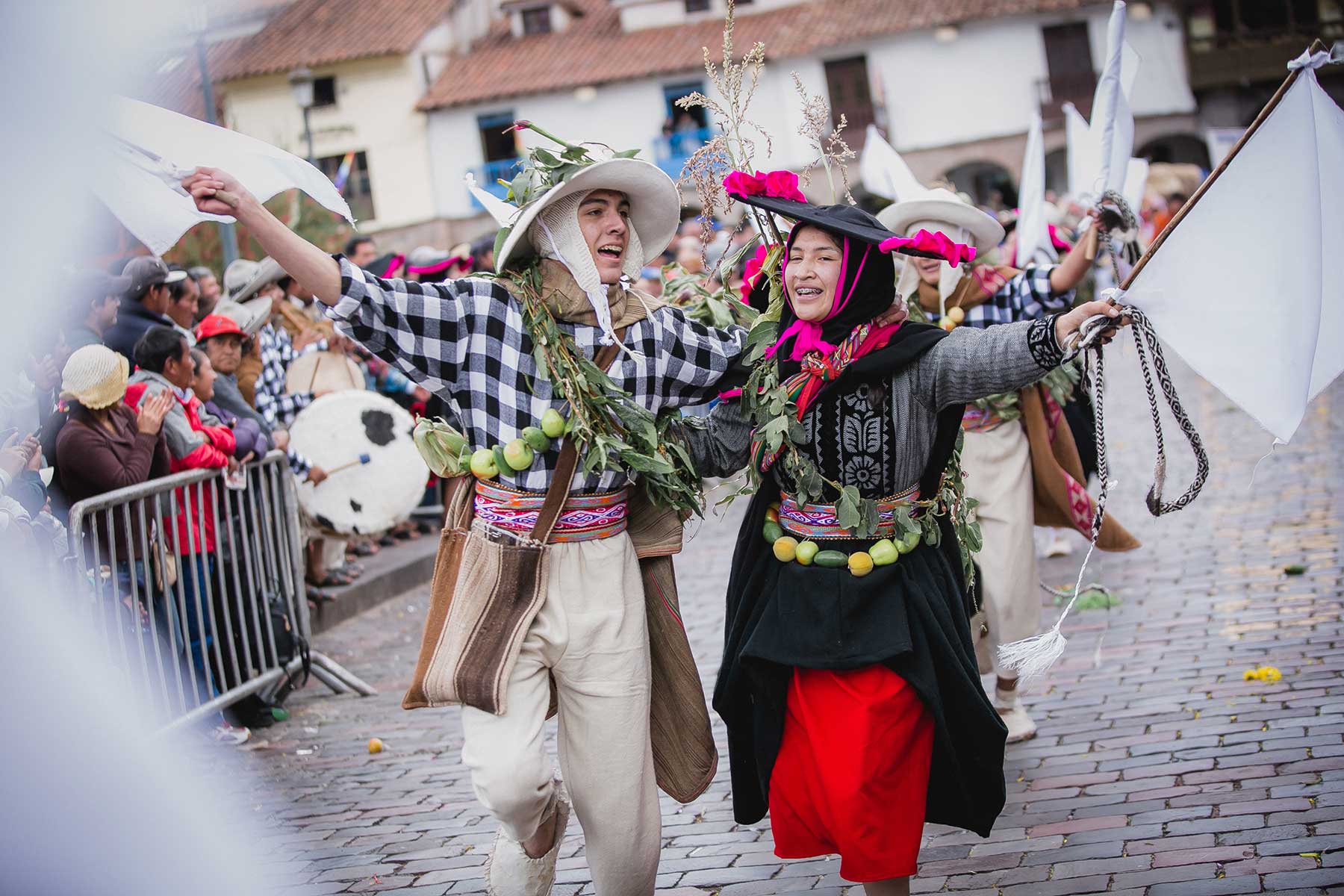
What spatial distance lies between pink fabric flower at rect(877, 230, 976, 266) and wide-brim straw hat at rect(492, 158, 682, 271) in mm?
608

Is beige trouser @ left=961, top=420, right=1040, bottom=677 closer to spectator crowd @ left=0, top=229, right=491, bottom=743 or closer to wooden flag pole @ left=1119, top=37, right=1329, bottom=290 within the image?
wooden flag pole @ left=1119, top=37, right=1329, bottom=290

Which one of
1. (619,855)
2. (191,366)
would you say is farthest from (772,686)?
→ (191,366)

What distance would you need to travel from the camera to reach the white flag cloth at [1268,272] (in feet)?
10.8

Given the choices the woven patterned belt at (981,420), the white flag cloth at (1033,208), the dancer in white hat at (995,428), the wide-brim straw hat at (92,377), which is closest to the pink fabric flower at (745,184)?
the dancer in white hat at (995,428)

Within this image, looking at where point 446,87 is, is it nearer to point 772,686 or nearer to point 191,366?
point 191,366

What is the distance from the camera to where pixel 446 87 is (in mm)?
37844

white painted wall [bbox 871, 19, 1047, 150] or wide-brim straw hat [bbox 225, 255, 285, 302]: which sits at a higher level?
white painted wall [bbox 871, 19, 1047, 150]

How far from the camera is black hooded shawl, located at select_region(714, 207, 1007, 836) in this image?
363cm

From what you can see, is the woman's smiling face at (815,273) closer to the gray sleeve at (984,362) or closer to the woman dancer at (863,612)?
the woman dancer at (863,612)

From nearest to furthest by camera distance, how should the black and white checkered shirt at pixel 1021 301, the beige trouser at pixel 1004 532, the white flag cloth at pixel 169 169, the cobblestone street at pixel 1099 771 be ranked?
the white flag cloth at pixel 169 169, the cobblestone street at pixel 1099 771, the black and white checkered shirt at pixel 1021 301, the beige trouser at pixel 1004 532

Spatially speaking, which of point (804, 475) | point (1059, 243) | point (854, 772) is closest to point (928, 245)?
point (804, 475)

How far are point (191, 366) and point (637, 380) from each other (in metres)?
3.63

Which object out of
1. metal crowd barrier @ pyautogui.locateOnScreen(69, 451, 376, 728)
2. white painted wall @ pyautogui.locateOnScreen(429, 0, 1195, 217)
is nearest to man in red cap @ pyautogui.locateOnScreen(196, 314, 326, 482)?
metal crowd barrier @ pyautogui.locateOnScreen(69, 451, 376, 728)

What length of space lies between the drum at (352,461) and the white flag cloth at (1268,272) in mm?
5094
